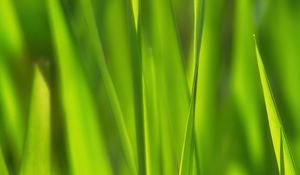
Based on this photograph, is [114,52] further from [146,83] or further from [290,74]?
[290,74]

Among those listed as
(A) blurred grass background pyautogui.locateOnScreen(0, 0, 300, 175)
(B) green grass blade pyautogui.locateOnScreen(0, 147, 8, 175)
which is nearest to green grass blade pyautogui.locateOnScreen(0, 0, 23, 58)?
(A) blurred grass background pyautogui.locateOnScreen(0, 0, 300, 175)

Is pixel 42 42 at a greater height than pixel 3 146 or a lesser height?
greater

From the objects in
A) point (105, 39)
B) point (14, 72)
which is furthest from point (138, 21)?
point (14, 72)

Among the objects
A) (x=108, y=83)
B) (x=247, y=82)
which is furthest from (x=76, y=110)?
(x=247, y=82)

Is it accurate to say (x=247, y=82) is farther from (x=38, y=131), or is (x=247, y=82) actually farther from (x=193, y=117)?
(x=38, y=131)

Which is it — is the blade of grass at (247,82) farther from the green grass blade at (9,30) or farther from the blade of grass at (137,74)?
the green grass blade at (9,30)

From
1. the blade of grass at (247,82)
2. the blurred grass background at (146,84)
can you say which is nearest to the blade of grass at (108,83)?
the blurred grass background at (146,84)

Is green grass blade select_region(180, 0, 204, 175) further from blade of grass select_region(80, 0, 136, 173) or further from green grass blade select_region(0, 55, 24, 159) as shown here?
green grass blade select_region(0, 55, 24, 159)
